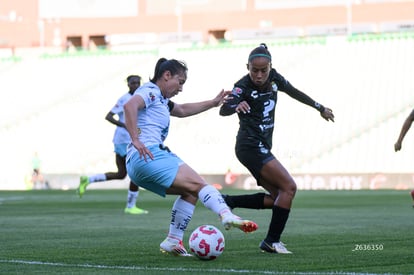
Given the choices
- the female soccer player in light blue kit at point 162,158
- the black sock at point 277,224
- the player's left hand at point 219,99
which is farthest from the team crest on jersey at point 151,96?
the black sock at point 277,224

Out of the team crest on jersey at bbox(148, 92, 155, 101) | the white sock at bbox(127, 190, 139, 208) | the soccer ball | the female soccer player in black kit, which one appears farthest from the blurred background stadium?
the soccer ball

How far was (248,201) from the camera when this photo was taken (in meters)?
10.2

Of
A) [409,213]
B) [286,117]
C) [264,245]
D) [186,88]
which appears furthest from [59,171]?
[264,245]

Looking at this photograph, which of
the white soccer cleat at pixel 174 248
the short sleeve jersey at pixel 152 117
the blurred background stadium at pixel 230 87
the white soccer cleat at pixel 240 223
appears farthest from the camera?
the blurred background stadium at pixel 230 87

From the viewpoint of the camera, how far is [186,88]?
46281 mm

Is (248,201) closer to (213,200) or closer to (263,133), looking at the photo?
(263,133)

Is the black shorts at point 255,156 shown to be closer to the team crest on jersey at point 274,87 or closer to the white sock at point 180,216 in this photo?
the team crest on jersey at point 274,87

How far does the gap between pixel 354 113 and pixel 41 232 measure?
105 ft

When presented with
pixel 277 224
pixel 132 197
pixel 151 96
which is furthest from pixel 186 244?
pixel 132 197

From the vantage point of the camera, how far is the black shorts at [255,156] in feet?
31.5

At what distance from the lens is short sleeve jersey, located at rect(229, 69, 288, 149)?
31.6 feet

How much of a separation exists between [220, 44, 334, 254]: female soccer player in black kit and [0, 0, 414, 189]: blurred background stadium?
28.4 metres

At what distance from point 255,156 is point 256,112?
1.47 ft

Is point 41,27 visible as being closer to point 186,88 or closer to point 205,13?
point 205,13
